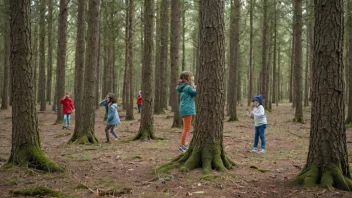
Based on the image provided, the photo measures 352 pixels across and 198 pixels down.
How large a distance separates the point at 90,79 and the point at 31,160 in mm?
4174

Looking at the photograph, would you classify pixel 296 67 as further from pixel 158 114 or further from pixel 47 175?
pixel 47 175

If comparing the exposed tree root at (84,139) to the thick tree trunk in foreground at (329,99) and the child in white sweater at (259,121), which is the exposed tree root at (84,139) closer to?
the child in white sweater at (259,121)

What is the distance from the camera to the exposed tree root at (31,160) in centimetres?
529

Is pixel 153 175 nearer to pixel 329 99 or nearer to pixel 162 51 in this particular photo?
pixel 329 99

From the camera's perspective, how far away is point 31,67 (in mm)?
5324

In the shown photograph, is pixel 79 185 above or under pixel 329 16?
under

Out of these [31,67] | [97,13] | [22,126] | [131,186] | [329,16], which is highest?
[97,13]

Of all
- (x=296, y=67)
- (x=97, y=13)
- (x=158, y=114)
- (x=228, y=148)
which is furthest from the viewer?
(x=158, y=114)

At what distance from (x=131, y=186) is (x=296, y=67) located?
503 inches

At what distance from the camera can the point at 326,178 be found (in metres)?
4.30

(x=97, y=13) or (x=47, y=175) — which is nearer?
(x=47, y=175)

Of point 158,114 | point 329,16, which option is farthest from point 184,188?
point 158,114

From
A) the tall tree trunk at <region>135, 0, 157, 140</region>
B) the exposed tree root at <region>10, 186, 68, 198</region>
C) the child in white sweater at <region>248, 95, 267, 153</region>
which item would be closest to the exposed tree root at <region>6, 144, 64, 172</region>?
the exposed tree root at <region>10, 186, 68, 198</region>

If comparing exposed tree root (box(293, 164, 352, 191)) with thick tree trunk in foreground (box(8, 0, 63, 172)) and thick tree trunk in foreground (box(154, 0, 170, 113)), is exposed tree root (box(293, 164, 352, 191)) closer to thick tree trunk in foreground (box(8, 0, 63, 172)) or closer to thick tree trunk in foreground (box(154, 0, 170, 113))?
thick tree trunk in foreground (box(8, 0, 63, 172))
